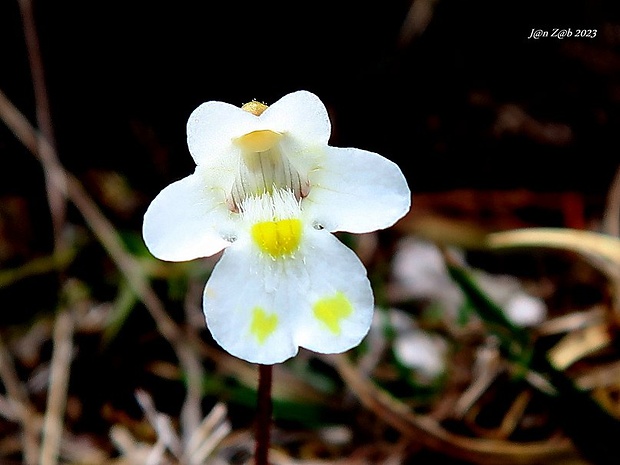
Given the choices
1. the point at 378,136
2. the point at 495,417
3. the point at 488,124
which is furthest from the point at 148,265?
the point at 488,124

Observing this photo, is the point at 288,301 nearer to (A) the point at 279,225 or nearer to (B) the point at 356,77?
(A) the point at 279,225

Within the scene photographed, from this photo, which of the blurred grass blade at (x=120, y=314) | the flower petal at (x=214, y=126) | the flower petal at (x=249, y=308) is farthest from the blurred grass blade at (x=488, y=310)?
the blurred grass blade at (x=120, y=314)

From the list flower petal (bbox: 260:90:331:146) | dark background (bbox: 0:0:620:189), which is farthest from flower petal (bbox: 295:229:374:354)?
dark background (bbox: 0:0:620:189)

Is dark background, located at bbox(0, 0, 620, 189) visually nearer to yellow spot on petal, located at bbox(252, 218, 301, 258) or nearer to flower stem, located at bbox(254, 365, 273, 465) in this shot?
yellow spot on petal, located at bbox(252, 218, 301, 258)

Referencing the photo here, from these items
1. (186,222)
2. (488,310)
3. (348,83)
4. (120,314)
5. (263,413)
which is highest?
(348,83)

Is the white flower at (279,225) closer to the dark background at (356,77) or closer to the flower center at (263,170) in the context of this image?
the flower center at (263,170)

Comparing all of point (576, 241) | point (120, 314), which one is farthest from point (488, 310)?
point (120, 314)

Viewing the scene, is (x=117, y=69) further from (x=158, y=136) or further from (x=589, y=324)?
(x=589, y=324)
